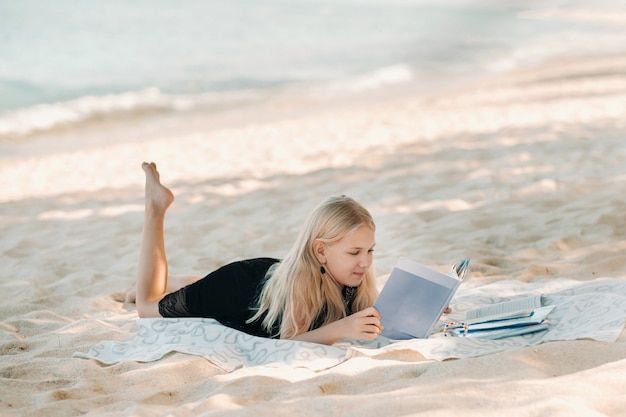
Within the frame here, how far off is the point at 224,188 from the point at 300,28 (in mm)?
22700

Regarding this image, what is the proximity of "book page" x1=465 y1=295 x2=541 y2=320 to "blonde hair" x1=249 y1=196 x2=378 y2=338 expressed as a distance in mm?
666

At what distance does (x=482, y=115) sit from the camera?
34.6 feet

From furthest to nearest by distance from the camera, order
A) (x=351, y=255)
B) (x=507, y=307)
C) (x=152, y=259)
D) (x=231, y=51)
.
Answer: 1. (x=231, y=51)
2. (x=152, y=259)
3. (x=507, y=307)
4. (x=351, y=255)

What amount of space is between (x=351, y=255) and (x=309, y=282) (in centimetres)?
23

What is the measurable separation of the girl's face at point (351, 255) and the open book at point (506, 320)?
1.60ft

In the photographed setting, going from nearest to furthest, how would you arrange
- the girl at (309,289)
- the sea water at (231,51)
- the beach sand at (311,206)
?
the beach sand at (311,206) → the girl at (309,289) → the sea water at (231,51)

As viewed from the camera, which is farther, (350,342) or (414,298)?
(350,342)

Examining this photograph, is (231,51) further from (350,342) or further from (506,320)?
(506,320)

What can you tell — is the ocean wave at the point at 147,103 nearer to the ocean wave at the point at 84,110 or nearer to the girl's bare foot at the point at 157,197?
the ocean wave at the point at 84,110

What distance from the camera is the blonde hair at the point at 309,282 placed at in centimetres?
362

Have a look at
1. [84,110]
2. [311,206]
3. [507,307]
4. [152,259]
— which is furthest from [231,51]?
[507,307]

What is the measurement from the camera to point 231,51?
23031 millimetres

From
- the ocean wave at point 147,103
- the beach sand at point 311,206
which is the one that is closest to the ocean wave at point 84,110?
the ocean wave at point 147,103

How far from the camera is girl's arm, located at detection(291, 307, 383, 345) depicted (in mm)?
3436
